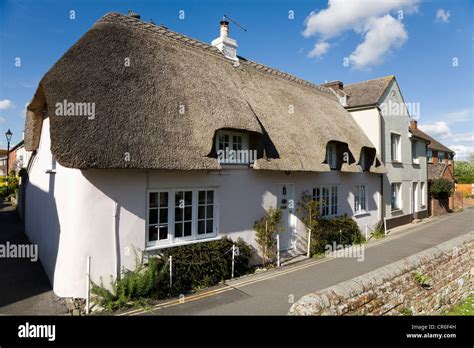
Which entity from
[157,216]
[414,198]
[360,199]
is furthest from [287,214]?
[414,198]

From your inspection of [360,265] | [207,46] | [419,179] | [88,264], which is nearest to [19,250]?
[88,264]

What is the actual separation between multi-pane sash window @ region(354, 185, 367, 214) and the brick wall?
5.18 meters

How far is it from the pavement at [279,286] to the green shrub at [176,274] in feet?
0.97

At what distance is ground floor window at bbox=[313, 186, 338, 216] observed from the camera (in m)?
12.1

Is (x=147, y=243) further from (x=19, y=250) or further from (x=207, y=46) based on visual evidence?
(x=207, y=46)

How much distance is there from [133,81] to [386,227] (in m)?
15.6

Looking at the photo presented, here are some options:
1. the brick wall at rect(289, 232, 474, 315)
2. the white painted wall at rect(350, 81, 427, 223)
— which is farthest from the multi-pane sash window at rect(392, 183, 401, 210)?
the brick wall at rect(289, 232, 474, 315)

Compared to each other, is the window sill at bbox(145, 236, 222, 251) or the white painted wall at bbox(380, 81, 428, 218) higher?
the white painted wall at bbox(380, 81, 428, 218)

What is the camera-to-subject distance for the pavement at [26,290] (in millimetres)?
5941

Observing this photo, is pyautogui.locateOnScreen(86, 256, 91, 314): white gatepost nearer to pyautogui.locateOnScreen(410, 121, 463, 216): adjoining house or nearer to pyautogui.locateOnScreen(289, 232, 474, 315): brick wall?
pyautogui.locateOnScreen(289, 232, 474, 315): brick wall

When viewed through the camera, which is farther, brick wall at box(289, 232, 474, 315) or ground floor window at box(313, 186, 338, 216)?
ground floor window at box(313, 186, 338, 216)

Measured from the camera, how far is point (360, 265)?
9789 millimetres

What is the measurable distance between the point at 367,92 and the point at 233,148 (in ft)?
39.7

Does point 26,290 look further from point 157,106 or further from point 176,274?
point 157,106
